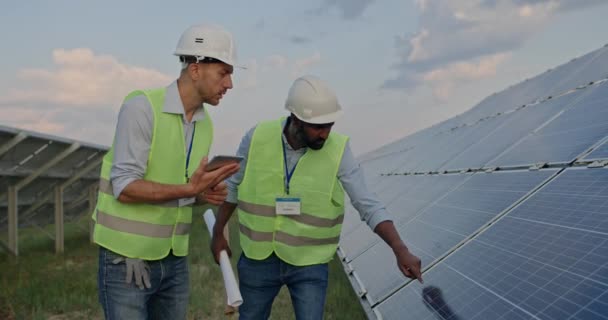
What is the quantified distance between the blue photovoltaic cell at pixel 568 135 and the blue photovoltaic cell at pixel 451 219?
240mm

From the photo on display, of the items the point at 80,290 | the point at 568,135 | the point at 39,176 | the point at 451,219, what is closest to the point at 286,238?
the point at 451,219

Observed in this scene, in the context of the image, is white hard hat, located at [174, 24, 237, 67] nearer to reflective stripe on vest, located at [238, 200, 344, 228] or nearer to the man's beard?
the man's beard

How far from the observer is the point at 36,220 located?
17266mm

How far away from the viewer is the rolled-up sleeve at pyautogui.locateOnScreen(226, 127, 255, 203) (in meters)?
3.88

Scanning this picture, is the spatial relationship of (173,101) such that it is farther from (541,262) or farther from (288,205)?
(541,262)

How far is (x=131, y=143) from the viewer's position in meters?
2.92

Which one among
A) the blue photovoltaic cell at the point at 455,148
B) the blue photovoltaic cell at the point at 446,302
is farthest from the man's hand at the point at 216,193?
the blue photovoltaic cell at the point at 455,148

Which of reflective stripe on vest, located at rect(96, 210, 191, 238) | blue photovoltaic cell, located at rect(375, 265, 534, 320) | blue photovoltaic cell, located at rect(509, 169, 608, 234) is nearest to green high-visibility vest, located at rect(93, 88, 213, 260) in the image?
reflective stripe on vest, located at rect(96, 210, 191, 238)

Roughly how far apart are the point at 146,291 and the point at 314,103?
1.48m

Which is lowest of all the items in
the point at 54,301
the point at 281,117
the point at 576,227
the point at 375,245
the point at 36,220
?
the point at 36,220

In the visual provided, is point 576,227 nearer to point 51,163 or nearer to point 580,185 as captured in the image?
point 580,185

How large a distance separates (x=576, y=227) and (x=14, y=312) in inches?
285

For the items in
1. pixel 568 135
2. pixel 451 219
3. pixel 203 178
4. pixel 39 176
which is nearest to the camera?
pixel 203 178

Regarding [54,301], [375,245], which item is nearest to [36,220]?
[54,301]
